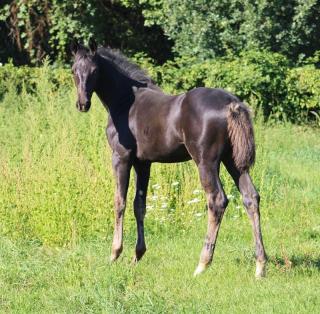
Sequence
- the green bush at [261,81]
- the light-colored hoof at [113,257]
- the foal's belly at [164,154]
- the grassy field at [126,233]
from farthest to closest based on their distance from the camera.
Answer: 1. the green bush at [261,81]
2. the light-colored hoof at [113,257]
3. the foal's belly at [164,154]
4. the grassy field at [126,233]

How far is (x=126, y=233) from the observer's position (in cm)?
962

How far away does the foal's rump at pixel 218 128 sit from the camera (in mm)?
7391

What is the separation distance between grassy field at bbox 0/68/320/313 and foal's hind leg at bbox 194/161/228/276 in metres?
0.16

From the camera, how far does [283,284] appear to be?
7.02m

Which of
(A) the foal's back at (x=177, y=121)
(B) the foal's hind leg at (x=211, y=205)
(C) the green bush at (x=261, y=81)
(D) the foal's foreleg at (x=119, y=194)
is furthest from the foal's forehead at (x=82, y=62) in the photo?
(C) the green bush at (x=261, y=81)

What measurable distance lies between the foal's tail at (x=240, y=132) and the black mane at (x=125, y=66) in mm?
1520

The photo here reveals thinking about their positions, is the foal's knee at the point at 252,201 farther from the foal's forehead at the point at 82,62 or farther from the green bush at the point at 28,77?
the green bush at the point at 28,77

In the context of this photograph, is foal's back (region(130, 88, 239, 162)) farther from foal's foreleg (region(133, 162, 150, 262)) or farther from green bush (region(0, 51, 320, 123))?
green bush (region(0, 51, 320, 123))

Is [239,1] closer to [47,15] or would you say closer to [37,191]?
[47,15]

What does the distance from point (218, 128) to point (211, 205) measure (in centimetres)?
74

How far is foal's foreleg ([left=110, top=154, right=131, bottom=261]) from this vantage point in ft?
27.0

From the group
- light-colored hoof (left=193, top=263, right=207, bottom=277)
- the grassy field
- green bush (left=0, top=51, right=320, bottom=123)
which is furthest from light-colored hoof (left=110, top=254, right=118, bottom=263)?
green bush (left=0, top=51, right=320, bottom=123)

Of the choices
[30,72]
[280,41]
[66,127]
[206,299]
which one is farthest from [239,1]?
[206,299]

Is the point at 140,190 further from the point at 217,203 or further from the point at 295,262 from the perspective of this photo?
the point at 295,262
